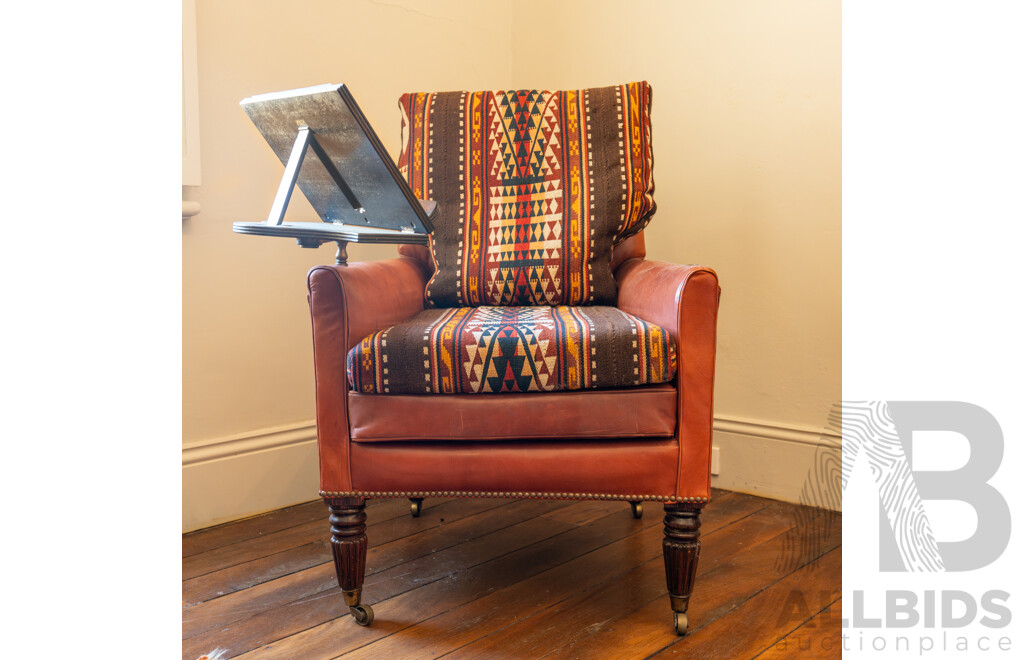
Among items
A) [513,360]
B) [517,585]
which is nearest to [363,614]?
[517,585]

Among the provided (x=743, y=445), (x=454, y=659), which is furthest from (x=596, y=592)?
(x=743, y=445)

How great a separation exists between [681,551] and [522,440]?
348mm

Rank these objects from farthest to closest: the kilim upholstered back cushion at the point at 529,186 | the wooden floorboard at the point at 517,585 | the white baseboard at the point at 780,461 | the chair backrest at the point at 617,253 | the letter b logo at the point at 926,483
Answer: the white baseboard at the point at 780,461 → the chair backrest at the point at 617,253 → the kilim upholstered back cushion at the point at 529,186 → the wooden floorboard at the point at 517,585 → the letter b logo at the point at 926,483

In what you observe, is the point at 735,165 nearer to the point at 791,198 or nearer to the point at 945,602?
the point at 791,198

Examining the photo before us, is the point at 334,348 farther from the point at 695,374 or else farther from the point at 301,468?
the point at 301,468

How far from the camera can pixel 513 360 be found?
1288 mm

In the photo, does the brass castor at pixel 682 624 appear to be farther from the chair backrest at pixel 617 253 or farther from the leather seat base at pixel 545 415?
the chair backrest at pixel 617 253

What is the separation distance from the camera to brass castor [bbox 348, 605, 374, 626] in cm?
133

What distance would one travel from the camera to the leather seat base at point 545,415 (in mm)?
1297

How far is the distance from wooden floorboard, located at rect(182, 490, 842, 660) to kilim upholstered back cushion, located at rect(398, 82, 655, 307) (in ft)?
1.89

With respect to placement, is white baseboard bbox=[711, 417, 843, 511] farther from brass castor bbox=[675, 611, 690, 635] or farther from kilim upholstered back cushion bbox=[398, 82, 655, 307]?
brass castor bbox=[675, 611, 690, 635]

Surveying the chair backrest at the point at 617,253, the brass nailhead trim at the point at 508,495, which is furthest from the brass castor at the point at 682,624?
the chair backrest at the point at 617,253
